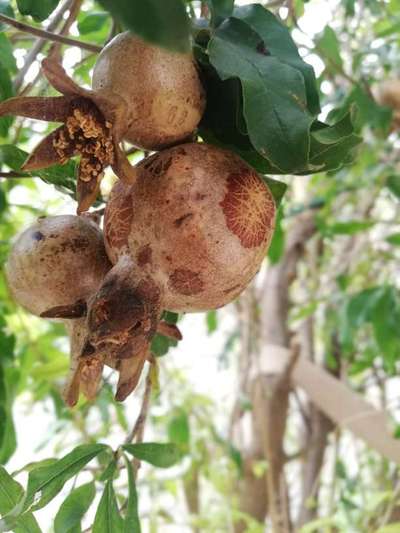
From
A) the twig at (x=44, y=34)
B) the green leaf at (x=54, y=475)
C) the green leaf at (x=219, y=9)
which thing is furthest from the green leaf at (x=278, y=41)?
the green leaf at (x=54, y=475)

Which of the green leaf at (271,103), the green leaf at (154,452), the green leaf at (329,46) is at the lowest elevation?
the green leaf at (154,452)

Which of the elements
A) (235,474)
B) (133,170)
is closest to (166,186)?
(133,170)

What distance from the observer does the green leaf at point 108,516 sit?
62 cm

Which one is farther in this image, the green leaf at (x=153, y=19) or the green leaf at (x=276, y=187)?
the green leaf at (x=276, y=187)

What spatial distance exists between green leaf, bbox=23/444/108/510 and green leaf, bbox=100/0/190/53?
420 millimetres

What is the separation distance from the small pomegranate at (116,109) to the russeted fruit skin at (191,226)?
0.02 metres

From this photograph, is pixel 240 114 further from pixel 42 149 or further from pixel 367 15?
pixel 367 15

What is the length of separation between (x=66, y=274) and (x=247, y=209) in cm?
16

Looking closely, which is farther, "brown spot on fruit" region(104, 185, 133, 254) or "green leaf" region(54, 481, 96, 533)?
"green leaf" region(54, 481, 96, 533)

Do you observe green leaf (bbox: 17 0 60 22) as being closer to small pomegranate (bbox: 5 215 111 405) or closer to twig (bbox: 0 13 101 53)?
twig (bbox: 0 13 101 53)

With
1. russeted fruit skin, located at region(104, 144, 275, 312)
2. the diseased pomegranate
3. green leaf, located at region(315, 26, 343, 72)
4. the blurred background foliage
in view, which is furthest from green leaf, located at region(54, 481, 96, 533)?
green leaf, located at region(315, 26, 343, 72)

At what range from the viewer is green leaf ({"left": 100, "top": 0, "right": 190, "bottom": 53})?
269 mm

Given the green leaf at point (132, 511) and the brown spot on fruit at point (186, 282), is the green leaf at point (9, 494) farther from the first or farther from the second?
the brown spot on fruit at point (186, 282)

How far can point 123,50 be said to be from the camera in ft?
1.68
